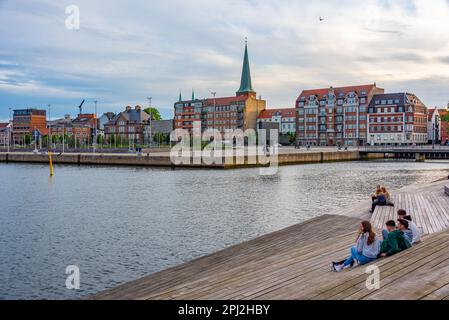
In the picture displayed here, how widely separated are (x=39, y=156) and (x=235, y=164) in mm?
46492

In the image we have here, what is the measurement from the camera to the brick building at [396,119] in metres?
145

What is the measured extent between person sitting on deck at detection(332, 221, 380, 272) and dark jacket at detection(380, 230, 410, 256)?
270 millimetres

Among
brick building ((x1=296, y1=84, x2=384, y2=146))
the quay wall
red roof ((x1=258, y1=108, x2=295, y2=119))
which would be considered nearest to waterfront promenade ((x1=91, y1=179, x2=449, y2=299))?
the quay wall

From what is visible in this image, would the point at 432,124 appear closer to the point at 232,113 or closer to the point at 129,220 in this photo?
the point at 232,113

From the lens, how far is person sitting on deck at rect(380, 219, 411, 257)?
11.7 metres

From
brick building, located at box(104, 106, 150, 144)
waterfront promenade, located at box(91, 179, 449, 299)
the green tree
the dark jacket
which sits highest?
brick building, located at box(104, 106, 150, 144)

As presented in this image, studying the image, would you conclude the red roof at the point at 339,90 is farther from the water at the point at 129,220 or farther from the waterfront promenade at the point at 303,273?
the waterfront promenade at the point at 303,273

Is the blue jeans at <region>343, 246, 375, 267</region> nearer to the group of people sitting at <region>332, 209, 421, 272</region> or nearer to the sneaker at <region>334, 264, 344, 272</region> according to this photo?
the group of people sitting at <region>332, 209, 421, 272</region>

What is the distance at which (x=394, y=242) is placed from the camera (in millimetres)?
11766

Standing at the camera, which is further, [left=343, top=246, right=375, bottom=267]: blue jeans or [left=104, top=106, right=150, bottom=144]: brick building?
[left=104, top=106, right=150, bottom=144]: brick building

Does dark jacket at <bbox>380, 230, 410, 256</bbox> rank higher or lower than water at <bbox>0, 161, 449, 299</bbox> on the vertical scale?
higher
